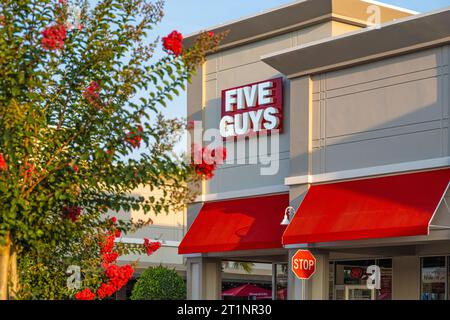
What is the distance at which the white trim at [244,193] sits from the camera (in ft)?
96.6

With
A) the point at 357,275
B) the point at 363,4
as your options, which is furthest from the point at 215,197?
the point at 363,4

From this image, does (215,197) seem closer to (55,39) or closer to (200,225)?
(200,225)

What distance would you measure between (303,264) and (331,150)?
11.6 feet

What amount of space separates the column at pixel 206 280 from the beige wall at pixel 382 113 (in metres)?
6.89

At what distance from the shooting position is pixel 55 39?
399 inches

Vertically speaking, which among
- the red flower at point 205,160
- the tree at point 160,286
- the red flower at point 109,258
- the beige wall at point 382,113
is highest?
the beige wall at point 382,113

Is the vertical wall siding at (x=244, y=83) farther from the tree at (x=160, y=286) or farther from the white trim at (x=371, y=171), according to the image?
the tree at (x=160, y=286)

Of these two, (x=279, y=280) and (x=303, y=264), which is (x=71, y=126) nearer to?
(x=303, y=264)

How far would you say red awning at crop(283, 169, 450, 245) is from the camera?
23.5 m

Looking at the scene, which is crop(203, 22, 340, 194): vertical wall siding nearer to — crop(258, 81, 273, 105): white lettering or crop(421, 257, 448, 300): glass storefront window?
crop(258, 81, 273, 105): white lettering

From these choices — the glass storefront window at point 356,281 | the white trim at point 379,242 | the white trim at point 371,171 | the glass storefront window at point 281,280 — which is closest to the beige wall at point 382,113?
the white trim at point 371,171

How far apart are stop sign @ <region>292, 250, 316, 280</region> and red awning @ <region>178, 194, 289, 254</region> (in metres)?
1.89

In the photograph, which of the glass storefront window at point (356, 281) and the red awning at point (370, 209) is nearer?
the red awning at point (370, 209)

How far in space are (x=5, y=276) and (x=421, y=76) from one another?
55.6ft
